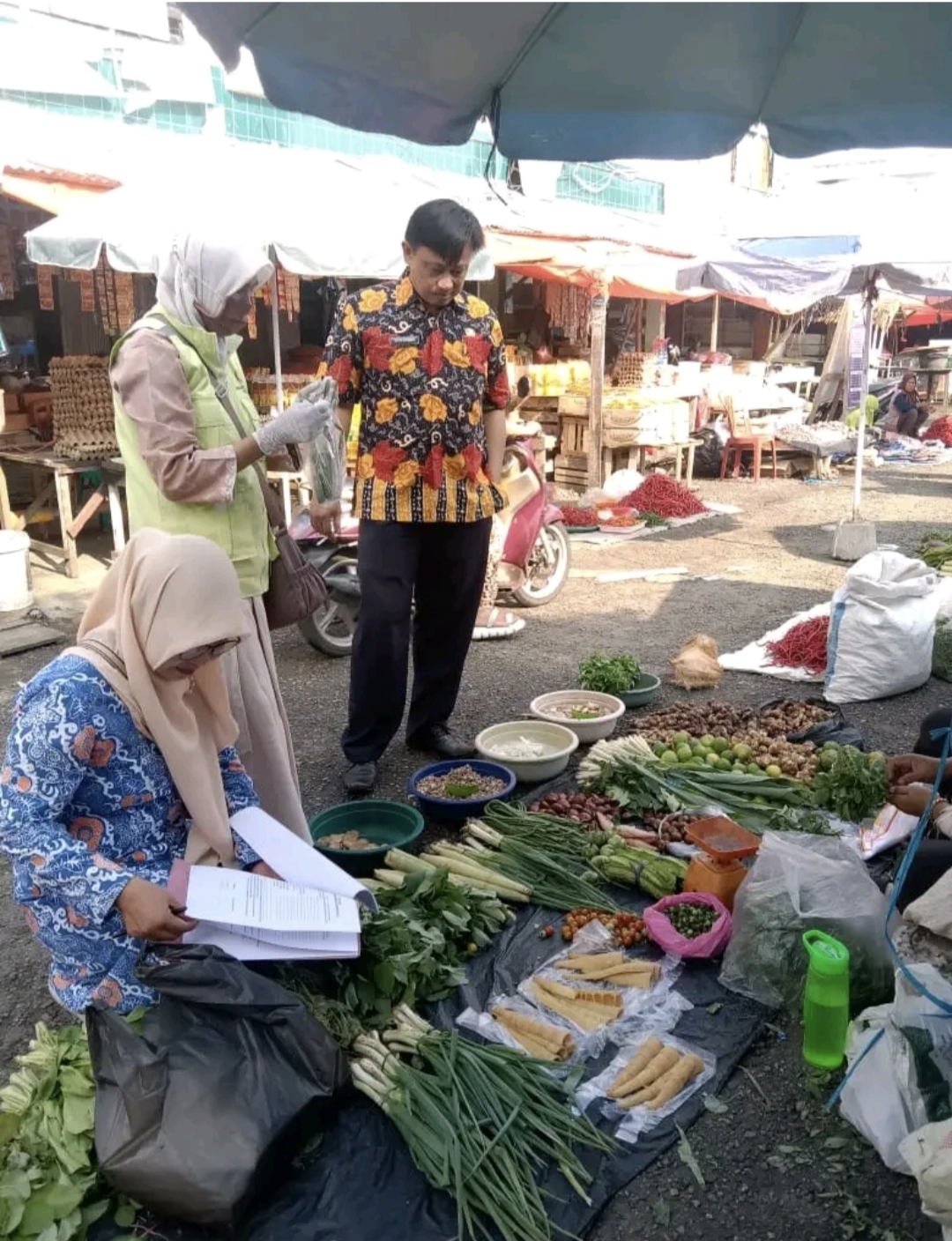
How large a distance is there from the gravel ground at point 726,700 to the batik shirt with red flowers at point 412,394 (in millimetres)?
1218

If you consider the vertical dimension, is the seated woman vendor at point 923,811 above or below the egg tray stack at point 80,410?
below

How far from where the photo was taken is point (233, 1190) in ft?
6.13

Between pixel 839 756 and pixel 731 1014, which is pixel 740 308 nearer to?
pixel 839 756

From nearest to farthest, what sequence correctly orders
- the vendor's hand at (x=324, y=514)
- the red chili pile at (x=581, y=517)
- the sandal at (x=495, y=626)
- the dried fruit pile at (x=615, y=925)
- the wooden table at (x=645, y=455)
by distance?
the dried fruit pile at (x=615, y=925) → the vendor's hand at (x=324, y=514) → the sandal at (x=495, y=626) → the red chili pile at (x=581, y=517) → the wooden table at (x=645, y=455)

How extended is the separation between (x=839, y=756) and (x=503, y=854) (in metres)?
1.33

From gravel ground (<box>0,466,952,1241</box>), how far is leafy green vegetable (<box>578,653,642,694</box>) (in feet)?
0.95

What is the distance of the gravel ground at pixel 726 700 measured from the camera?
6.92 ft

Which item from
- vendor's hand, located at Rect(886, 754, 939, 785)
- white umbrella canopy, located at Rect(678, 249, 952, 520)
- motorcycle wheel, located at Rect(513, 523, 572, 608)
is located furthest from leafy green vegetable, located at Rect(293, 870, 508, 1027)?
white umbrella canopy, located at Rect(678, 249, 952, 520)

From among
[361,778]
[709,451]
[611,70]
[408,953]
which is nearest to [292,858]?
[408,953]

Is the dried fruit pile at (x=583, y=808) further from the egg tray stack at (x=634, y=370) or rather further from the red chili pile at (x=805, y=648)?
the egg tray stack at (x=634, y=370)

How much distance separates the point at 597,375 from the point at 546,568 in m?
3.93

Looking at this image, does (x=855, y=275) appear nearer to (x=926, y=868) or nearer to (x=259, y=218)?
(x=259, y=218)

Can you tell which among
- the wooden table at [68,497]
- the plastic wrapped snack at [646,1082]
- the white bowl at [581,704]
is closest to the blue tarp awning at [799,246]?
the white bowl at [581,704]

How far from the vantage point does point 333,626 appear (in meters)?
5.89
